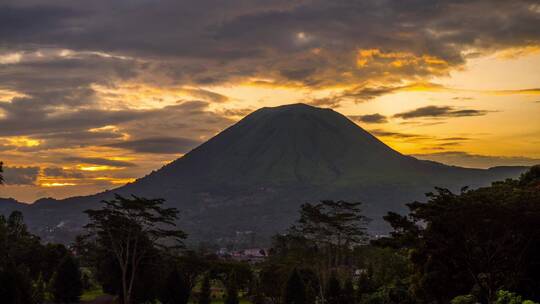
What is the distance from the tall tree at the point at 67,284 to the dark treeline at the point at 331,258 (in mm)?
80

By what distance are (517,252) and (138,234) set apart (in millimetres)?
29706

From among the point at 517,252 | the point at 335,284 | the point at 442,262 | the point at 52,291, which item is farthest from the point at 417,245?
the point at 52,291

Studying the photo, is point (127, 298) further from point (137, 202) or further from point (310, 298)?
point (310, 298)

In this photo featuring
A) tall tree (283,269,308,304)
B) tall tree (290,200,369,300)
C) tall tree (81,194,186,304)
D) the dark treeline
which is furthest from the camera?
tall tree (290,200,369,300)

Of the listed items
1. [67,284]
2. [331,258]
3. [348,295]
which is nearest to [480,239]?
[348,295]

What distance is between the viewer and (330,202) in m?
54.5

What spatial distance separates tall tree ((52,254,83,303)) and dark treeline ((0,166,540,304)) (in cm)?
8

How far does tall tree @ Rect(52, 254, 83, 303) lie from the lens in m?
49.0

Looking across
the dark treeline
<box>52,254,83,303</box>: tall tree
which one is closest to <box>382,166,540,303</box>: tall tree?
the dark treeline

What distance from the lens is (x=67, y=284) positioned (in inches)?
1941

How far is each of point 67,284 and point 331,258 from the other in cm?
2313

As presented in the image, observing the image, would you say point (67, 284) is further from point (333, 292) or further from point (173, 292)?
point (333, 292)

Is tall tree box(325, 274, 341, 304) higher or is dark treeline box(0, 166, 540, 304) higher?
dark treeline box(0, 166, 540, 304)

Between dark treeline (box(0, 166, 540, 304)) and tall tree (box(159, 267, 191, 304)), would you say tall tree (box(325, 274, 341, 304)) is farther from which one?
tall tree (box(159, 267, 191, 304))
